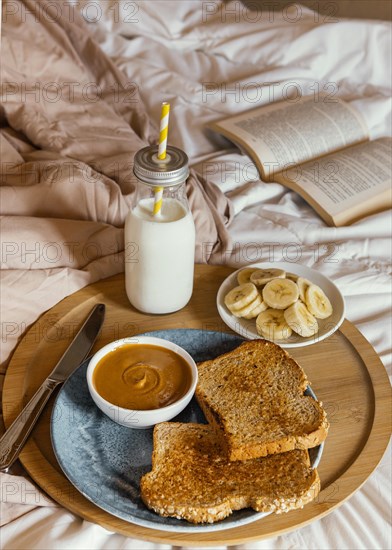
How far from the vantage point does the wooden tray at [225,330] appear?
84cm

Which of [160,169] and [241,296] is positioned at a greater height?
[160,169]

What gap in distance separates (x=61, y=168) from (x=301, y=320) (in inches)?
20.1

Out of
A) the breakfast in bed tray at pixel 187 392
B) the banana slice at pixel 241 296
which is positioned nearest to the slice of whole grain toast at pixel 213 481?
the breakfast in bed tray at pixel 187 392

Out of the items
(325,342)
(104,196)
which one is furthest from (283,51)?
(325,342)

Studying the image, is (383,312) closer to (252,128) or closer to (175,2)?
(252,128)

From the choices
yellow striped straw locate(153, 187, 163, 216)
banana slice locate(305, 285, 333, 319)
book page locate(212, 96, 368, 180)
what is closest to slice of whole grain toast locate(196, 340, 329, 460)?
banana slice locate(305, 285, 333, 319)

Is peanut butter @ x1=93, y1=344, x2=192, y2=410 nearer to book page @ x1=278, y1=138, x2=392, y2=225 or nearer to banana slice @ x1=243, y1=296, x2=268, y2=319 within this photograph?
banana slice @ x1=243, y1=296, x2=268, y2=319

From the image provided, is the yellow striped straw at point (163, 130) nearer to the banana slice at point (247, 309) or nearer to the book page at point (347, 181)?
the banana slice at point (247, 309)

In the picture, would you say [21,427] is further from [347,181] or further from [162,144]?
[347,181]

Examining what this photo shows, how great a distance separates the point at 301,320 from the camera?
109cm

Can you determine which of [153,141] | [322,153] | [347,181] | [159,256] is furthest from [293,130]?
[159,256]

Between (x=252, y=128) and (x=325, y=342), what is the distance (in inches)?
25.2

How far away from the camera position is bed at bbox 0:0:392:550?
0.95 m

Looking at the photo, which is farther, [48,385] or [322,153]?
[322,153]
